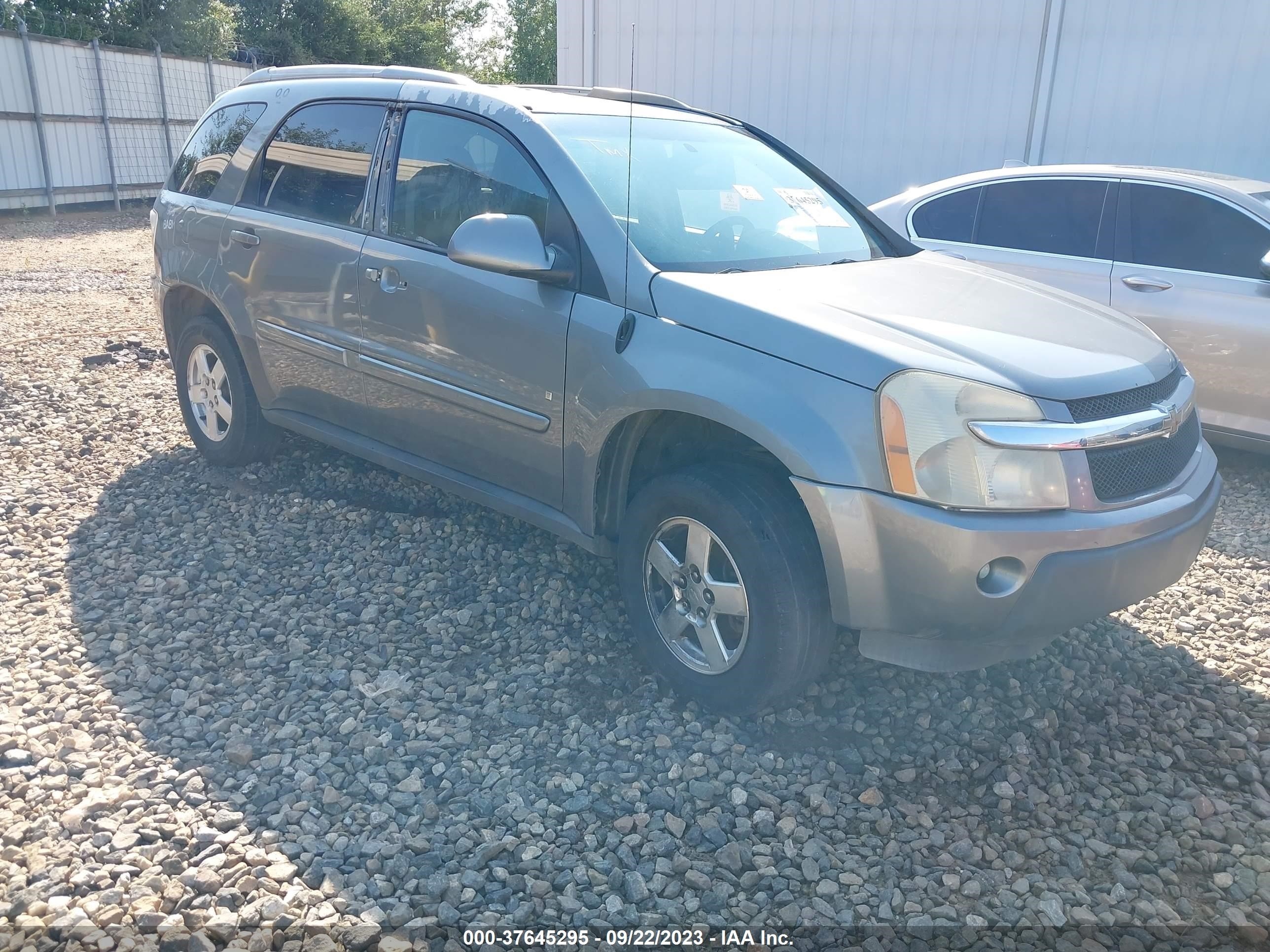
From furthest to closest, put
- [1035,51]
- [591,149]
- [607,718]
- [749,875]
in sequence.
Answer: [1035,51], [591,149], [607,718], [749,875]

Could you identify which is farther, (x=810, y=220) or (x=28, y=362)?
(x=28, y=362)

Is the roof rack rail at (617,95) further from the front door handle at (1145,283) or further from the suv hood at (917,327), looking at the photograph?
the front door handle at (1145,283)

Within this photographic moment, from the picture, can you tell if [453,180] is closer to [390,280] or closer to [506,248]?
[390,280]

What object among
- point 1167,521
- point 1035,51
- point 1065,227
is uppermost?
point 1035,51

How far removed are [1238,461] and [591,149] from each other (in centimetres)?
442

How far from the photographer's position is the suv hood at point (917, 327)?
286 centimetres

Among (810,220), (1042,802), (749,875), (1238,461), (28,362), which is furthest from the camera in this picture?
(28,362)

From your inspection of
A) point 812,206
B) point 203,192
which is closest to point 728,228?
point 812,206

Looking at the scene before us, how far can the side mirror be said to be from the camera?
336cm

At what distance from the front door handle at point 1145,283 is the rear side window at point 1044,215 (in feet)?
0.91

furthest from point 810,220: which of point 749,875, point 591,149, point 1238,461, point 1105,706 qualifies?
point 1238,461

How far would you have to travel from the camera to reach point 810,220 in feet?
13.4

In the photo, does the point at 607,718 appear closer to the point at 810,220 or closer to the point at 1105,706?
the point at 1105,706

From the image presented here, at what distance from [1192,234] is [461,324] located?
4140 mm
